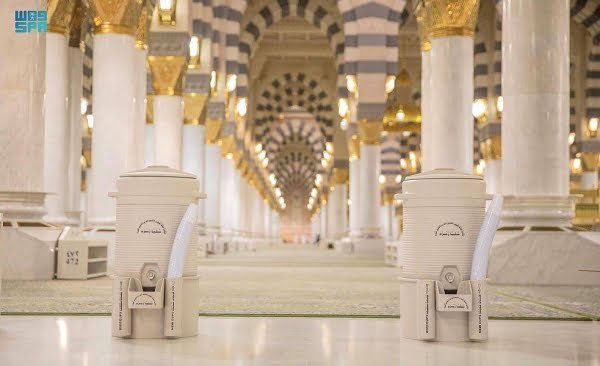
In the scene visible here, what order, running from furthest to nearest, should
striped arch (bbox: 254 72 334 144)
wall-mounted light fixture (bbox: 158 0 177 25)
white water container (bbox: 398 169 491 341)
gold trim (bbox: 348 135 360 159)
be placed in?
striped arch (bbox: 254 72 334 144), gold trim (bbox: 348 135 360 159), wall-mounted light fixture (bbox: 158 0 177 25), white water container (bbox: 398 169 491 341)

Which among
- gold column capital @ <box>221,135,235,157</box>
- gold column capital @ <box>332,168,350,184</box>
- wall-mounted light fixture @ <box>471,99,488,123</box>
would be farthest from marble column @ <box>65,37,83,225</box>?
gold column capital @ <box>332,168,350,184</box>

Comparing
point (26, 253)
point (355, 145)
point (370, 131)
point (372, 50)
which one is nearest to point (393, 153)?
point (355, 145)

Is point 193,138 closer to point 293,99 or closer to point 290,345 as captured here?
point 290,345

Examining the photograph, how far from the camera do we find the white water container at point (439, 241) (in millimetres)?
4254

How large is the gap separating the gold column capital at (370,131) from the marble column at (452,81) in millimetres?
8829

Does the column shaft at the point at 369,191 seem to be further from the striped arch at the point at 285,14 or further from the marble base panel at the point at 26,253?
the marble base panel at the point at 26,253

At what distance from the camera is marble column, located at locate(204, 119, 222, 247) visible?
2098cm

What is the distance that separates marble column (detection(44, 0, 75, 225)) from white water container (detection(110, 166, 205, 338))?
7.82 metres

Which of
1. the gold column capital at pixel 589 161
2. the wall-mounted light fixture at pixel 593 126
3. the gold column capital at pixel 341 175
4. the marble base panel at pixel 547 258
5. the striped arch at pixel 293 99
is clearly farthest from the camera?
the striped arch at pixel 293 99

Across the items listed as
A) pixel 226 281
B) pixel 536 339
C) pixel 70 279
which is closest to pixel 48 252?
pixel 70 279

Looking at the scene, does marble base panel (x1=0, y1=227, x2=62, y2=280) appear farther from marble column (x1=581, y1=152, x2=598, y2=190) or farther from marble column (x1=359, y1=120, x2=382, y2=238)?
marble column (x1=581, y1=152, x2=598, y2=190)

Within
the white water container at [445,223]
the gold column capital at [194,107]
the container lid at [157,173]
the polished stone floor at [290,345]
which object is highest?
the gold column capital at [194,107]

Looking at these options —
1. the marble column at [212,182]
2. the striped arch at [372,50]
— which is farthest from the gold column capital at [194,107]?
the striped arch at [372,50]

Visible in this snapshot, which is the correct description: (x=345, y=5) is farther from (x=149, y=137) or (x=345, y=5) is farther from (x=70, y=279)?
(x=70, y=279)
